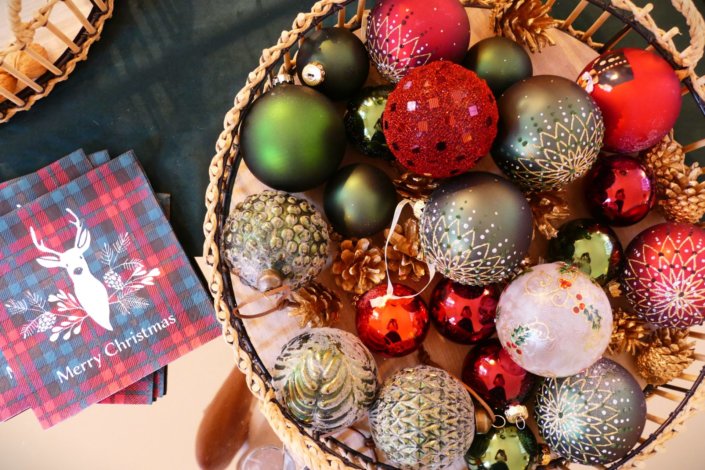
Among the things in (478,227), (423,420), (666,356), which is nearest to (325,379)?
(423,420)

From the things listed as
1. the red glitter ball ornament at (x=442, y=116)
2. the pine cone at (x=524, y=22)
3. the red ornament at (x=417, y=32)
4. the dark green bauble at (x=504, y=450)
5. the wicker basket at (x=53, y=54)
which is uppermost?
the wicker basket at (x=53, y=54)

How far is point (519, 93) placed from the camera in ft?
1.84

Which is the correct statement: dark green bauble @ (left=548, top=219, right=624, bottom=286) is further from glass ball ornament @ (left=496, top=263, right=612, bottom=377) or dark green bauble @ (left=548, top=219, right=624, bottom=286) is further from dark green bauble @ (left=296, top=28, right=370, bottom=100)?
dark green bauble @ (left=296, top=28, right=370, bottom=100)

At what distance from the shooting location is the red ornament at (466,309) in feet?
2.08

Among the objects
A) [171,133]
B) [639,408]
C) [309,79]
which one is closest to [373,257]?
[309,79]

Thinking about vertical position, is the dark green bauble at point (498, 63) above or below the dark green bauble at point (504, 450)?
above

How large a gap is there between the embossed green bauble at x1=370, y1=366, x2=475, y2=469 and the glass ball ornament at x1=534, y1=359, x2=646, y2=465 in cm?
11

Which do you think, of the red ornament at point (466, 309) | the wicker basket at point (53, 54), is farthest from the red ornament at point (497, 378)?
the wicker basket at point (53, 54)

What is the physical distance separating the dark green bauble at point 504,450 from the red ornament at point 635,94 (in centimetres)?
37

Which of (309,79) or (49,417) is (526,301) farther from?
(49,417)

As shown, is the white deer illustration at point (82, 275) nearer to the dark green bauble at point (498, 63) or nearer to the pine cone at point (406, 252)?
the pine cone at point (406, 252)

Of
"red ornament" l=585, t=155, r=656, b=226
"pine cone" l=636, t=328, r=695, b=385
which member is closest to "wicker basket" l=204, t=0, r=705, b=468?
→ "pine cone" l=636, t=328, r=695, b=385

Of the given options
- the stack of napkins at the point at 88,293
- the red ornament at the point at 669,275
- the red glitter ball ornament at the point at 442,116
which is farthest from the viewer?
the stack of napkins at the point at 88,293

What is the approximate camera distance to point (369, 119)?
62cm
